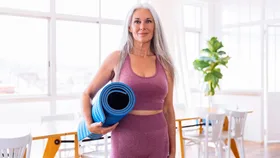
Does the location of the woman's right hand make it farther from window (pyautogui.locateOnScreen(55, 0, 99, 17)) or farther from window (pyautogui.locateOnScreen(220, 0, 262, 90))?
window (pyautogui.locateOnScreen(220, 0, 262, 90))

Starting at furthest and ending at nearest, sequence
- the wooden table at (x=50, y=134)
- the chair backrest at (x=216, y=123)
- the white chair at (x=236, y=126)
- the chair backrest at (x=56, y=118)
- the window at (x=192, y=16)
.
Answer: the window at (x=192, y=16)
the white chair at (x=236, y=126)
the chair backrest at (x=216, y=123)
the chair backrest at (x=56, y=118)
the wooden table at (x=50, y=134)

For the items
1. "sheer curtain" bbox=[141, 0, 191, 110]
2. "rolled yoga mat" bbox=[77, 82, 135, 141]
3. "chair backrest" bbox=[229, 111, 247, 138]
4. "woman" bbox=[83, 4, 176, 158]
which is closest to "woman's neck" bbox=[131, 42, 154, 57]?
"woman" bbox=[83, 4, 176, 158]

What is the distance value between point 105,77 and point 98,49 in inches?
155

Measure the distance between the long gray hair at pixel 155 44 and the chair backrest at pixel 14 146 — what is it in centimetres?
99

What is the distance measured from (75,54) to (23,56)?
772 millimetres

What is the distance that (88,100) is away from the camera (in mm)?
1223

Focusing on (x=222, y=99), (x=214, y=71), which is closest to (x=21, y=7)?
(x=214, y=71)

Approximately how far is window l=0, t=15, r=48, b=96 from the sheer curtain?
1876 millimetres

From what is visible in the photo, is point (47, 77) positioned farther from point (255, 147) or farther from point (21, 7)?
point (255, 147)

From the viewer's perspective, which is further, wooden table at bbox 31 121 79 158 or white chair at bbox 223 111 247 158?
white chair at bbox 223 111 247 158

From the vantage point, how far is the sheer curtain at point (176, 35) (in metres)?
5.45

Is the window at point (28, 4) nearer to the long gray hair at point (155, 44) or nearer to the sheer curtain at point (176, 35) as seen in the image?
the sheer curtain at point (176, 35)

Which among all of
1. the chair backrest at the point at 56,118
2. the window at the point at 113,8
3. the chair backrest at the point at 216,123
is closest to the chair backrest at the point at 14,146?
the chair backrest at the point at 56,118

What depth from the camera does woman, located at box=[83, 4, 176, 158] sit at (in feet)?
4.01
